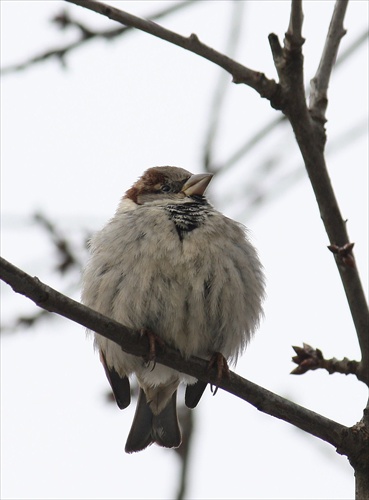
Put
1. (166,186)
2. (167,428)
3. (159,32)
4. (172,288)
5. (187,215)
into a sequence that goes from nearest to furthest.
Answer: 1. (159,32)
2. (172,288)
3. (187,215)
4. (167,428)
5. (166,186)

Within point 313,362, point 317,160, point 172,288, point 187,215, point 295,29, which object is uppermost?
point 187,215

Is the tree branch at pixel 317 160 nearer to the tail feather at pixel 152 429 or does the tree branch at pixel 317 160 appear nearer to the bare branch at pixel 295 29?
the bare branch at pixel 295 29

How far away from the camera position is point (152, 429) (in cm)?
451

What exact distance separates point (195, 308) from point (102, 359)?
2.73 ft

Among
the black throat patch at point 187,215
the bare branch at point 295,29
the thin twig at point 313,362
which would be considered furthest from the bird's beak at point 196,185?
the bare branch at point 295,29

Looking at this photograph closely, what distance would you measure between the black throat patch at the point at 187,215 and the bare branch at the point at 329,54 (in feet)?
4.08

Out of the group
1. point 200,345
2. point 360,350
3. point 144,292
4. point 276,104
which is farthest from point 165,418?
point 276,104

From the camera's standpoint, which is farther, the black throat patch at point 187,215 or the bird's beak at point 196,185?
the bird's beak at point 196,185

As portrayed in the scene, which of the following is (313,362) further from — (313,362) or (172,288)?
(172,288)

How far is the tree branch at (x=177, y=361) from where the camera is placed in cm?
253

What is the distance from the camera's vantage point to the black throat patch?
155 inches

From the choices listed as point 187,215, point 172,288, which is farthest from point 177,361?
point 187,215

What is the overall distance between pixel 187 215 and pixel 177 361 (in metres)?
1.01

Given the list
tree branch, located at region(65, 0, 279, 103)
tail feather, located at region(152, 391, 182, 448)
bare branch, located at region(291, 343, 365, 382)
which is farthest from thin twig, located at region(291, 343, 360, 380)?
tail feather, located at region(152, 391, 182, 448)
